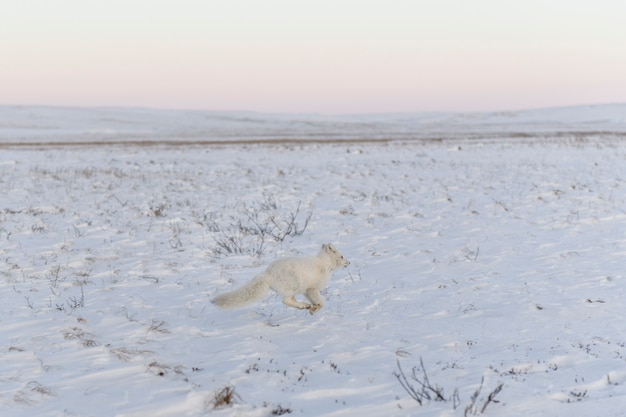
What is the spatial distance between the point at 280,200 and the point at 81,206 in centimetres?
480

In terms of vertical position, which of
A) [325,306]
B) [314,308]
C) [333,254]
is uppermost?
[333,254]

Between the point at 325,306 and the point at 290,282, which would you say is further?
the point at 325,306

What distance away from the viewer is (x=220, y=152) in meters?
32.3

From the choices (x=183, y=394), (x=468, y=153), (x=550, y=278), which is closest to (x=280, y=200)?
(x=550, y=278)

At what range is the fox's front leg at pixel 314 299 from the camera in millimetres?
7109

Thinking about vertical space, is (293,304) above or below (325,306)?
above

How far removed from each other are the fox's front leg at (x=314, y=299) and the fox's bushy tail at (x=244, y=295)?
61 cm

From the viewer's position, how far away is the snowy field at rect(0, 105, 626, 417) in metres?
5.02

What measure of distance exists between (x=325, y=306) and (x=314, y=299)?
0.62 metres

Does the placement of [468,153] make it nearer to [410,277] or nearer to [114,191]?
[114,191]

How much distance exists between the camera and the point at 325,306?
774 cm

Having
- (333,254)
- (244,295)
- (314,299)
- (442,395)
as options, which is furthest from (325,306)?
(442,395)

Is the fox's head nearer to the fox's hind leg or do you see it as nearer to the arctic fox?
the arctic fox

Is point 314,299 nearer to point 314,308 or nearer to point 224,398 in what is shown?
point 314,308
